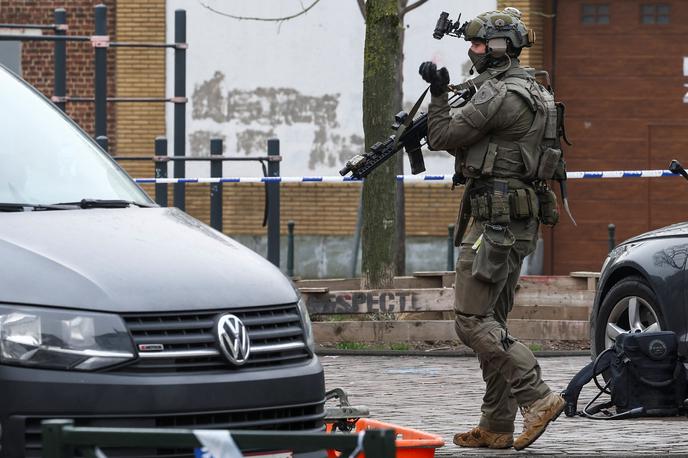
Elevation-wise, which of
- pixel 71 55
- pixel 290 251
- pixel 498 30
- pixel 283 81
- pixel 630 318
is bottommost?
pixel 290 251

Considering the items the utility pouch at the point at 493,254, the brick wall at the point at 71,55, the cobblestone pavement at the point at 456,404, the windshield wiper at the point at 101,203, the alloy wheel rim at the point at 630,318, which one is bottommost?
the cobblestone pavement at the point at 456,404

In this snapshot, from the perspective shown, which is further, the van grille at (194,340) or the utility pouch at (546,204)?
the utility pouch at (546,204)

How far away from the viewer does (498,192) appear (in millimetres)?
7531

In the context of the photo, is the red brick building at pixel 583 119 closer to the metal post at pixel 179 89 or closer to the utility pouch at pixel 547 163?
the metal post at pixel 179 89

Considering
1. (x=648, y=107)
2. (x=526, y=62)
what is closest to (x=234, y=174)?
(x=526, y=62)

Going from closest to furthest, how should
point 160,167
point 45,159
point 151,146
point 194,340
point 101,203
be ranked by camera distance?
point 194,340 < point 101,203 < point 45,159 < point 160,167 < point 151,146

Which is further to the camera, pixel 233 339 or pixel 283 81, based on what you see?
pixel 283 81

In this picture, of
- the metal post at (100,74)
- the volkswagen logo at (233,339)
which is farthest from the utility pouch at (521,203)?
the metal post at (100,74)

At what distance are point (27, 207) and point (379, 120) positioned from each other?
8.52 m

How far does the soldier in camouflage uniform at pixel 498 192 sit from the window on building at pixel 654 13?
50.0 ft

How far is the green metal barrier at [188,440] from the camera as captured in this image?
3.68m

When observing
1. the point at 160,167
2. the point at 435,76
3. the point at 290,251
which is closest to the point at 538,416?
the point at 435,76

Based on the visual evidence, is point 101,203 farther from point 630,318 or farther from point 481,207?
point 630,318

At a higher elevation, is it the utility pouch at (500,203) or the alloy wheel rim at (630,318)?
the utility pouch at (500,203)
